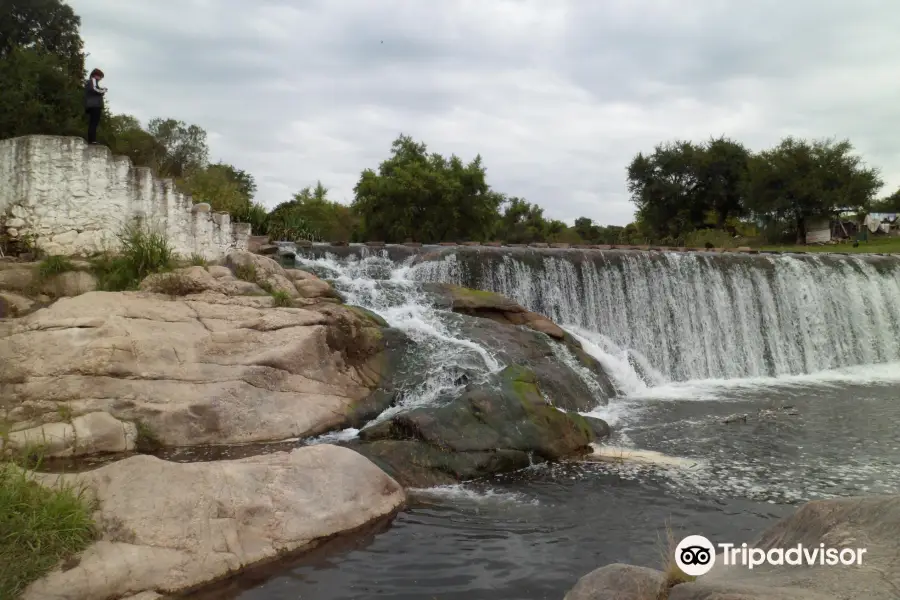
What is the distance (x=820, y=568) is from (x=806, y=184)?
35.8 m

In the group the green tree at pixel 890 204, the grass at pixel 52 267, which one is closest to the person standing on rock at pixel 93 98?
the grass at pixel 52 267

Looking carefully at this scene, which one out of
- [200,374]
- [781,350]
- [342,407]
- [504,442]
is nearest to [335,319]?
[342,407]

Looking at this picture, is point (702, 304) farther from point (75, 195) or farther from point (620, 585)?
point (620, 585)

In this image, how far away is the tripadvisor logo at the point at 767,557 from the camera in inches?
119

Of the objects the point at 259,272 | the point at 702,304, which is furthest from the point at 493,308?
the point at 702,304

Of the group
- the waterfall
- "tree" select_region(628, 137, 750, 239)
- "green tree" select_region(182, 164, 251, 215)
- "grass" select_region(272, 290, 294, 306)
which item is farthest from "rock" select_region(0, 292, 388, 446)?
"tree" select_region(628, 137, 750, 239)

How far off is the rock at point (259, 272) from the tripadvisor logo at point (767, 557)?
8505 mm

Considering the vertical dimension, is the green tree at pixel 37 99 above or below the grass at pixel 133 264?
above

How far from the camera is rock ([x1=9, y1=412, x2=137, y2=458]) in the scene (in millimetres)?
7441

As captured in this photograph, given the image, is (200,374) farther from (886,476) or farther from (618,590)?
(886,476)

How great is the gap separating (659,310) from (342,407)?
400 inches

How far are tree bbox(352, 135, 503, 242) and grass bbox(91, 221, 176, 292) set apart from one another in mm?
22212

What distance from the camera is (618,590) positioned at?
128 inches

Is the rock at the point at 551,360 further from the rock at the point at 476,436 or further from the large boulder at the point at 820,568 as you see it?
the large boulder at the point at 820,568
